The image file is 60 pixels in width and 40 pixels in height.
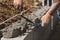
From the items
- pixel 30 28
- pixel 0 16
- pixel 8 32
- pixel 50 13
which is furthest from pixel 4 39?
pixel 0 16

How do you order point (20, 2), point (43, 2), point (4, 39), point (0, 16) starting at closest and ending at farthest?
point (20, 2) → point (4, 39) → point (0, 16) → point (43, 2)

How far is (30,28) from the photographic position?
3.64 metres

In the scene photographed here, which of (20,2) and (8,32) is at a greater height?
(20,2)

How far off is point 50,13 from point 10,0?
5.53 m

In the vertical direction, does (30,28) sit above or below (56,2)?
below

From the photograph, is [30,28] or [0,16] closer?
[30,28]

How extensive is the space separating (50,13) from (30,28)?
2.20m

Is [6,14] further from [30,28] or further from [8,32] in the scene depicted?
[8,32]

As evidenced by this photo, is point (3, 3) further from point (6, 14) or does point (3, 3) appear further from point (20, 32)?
point (20, 32)

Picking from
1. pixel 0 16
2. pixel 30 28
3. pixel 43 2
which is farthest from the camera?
pixel 43 2

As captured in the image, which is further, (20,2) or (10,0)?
(10,0)

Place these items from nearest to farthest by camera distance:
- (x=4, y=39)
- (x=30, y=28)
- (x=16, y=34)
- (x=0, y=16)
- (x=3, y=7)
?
(x=4, y=39) < (x=16, y=34) < (x=30, y=28) < (x=0, y=16) < (x=3, y=7)

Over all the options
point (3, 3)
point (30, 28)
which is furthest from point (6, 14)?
point (30, 28)

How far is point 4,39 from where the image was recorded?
269cm
